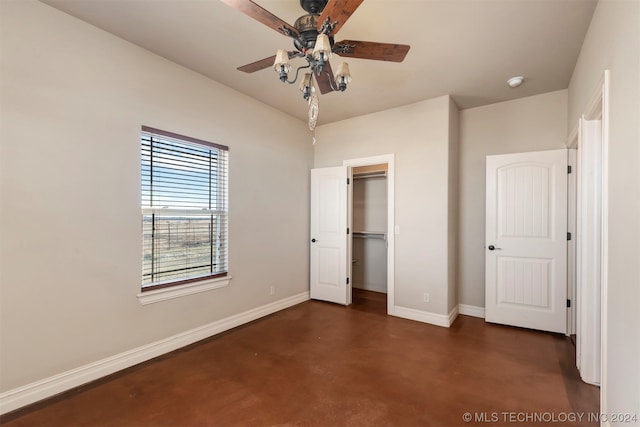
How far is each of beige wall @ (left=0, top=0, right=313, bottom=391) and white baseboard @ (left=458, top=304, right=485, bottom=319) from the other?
310 centimetres

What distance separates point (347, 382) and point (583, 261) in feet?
6.80

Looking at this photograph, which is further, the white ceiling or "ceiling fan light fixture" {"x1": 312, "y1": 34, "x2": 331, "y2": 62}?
the white ceiling

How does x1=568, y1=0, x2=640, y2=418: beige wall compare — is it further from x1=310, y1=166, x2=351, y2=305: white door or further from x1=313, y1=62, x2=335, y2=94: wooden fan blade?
x1=310, y1=166, x2=351, y2=305: white door

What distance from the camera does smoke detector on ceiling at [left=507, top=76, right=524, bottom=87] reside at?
120 inches

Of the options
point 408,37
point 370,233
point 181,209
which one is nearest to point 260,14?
point 408,37

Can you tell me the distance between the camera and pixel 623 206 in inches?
57.0

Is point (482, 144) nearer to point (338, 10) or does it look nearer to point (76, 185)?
point (338, 10)

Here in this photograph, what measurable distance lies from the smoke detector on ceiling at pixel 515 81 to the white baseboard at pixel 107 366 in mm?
3897

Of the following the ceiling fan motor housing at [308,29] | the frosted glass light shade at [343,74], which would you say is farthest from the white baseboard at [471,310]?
the ceiling fan motor housing at [308,29]

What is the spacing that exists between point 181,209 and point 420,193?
2.77m

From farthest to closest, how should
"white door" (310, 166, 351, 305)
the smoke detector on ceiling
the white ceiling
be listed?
"white door" (310, 166, 351, 305) → the smoke detector on ceiling → the white ceiling

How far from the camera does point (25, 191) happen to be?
1998 mm

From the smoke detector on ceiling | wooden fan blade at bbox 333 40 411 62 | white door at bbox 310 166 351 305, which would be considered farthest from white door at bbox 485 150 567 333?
wooden fan blade at bbox 333 40 411 62

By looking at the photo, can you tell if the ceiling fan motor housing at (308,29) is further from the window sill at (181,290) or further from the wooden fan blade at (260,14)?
the window sill at (181,290)
